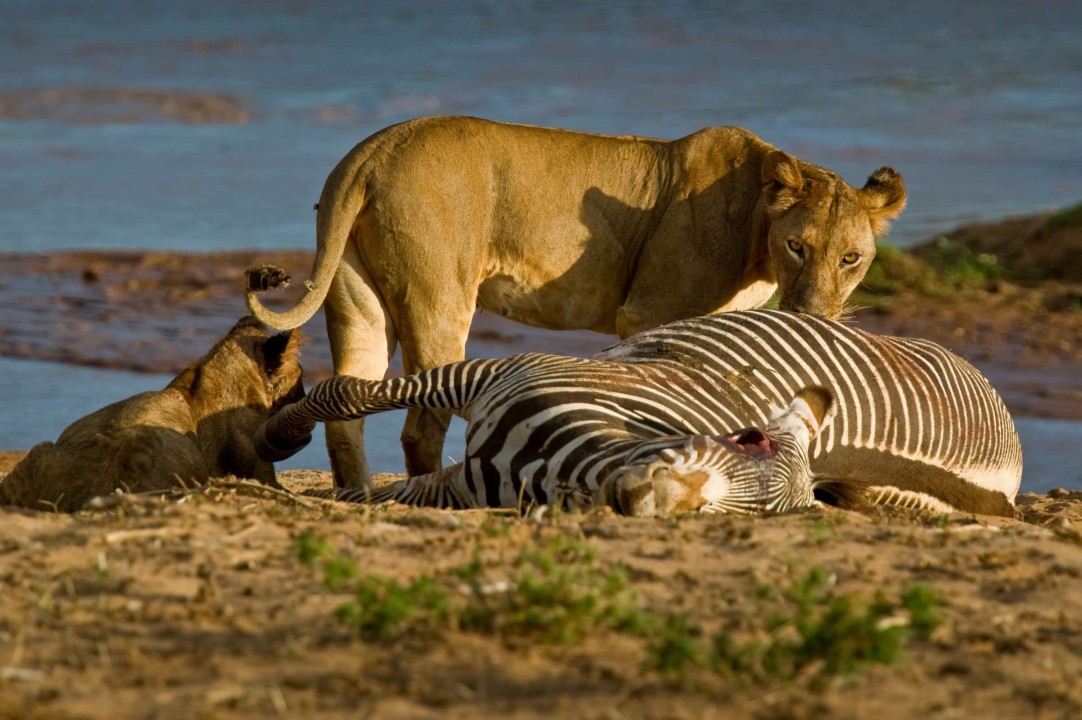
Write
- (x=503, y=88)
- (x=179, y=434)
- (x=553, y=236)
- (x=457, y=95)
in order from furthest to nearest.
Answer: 1. (x=503, y=88)
2. (x=457, y=95)
3. (x=553, y=236)
4. (x=179, y=434)

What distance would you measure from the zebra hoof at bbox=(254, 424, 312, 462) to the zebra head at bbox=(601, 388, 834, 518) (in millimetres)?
1589

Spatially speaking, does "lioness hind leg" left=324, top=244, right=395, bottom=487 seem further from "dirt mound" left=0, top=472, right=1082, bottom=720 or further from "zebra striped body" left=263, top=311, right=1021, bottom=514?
"dirt mound" left=0, top=472, right=1082, bottom=720

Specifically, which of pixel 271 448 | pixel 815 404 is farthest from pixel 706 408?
pixel 271 448

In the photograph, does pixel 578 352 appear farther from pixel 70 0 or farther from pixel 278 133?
A: pixel 70 0

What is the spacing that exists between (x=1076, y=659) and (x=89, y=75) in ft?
81.5

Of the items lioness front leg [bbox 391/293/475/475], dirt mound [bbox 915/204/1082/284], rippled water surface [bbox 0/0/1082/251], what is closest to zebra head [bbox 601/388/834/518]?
lioness front leg [bbox 391/293/475/475]

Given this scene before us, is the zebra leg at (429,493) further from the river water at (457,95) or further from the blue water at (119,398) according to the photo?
the river water at (457,95)

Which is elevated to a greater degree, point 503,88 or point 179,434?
point 503,88

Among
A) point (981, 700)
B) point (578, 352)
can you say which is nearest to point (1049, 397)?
point (578, 352)

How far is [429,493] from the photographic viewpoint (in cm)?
619

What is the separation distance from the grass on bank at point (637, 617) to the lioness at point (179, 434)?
2073 millimetres

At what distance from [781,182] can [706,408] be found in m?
2.03

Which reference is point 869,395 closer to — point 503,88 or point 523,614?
point 523,614

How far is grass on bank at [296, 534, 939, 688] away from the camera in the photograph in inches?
149
